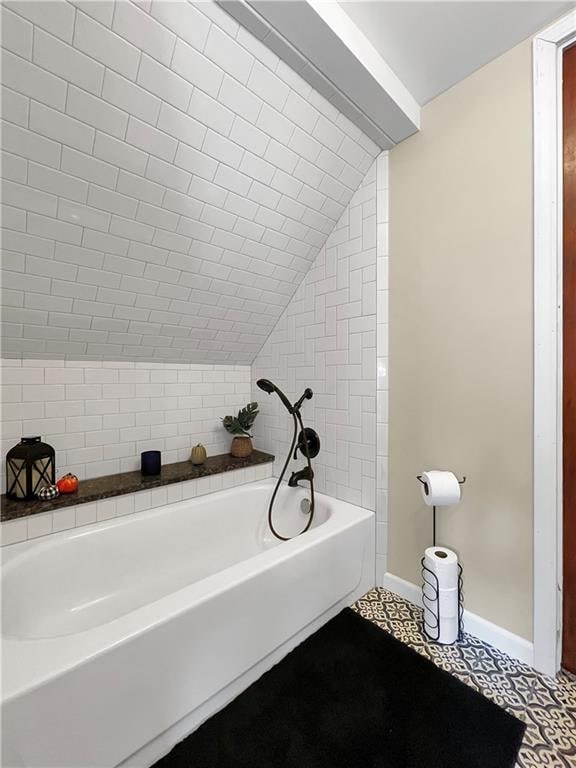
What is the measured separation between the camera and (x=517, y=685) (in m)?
1.26

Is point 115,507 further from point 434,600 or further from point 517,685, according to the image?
point 517,685

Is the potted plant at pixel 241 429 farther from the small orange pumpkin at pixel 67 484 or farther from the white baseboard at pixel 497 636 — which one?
the white baseboard at pixel 497 636

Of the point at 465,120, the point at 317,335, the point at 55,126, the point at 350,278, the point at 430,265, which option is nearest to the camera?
the point at 55,126

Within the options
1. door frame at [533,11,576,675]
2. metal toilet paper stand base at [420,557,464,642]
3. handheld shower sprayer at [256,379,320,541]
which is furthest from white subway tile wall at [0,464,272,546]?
door frame at [533,11,576,675]

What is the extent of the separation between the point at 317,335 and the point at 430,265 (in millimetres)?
755

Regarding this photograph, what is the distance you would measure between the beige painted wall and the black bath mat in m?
0.41

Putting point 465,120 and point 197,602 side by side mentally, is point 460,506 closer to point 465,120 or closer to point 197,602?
point 197,602

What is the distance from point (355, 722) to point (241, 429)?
1.61 m

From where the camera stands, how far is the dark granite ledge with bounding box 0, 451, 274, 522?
1.49m

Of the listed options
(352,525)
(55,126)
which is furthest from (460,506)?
(55,126)

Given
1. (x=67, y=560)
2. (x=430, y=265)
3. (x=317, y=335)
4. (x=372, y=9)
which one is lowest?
(x=67, y=560)

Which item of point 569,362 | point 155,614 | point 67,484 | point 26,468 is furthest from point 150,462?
point 569,362

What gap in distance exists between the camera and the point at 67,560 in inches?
60.1

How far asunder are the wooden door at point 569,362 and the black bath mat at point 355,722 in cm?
46
